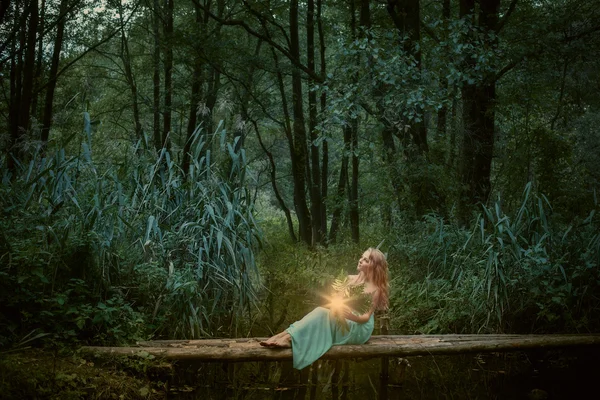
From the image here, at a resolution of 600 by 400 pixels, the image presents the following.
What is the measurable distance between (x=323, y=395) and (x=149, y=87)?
39.8 feet

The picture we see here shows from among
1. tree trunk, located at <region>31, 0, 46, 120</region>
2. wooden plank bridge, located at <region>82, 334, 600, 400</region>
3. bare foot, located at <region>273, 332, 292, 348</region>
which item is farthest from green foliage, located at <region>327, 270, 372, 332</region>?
tree trunk, located at <region>31, 0, 46, 120</region>

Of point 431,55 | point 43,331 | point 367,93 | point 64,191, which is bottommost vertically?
point 43,331

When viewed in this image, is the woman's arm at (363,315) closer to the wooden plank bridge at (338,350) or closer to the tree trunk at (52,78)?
the wooden plank bridge at (338,350)

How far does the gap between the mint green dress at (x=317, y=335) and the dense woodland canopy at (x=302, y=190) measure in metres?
1.10

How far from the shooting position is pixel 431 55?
8.68m

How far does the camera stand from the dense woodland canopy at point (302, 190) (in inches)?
196

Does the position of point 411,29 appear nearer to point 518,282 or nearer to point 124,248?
point 518,282

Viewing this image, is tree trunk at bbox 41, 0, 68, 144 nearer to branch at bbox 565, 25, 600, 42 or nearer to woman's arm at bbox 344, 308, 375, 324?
woman's arm at bbox 344, 308, 375, 324

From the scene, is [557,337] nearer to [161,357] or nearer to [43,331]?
[161,357]

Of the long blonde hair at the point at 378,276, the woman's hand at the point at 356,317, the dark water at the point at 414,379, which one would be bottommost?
the dark water at the point at 414,379

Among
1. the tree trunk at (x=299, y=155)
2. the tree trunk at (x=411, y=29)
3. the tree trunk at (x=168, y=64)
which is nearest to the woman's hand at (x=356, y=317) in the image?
the tree trunk at (x=411, y=29)

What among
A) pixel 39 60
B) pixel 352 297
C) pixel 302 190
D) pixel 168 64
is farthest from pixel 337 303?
pixel 39 60

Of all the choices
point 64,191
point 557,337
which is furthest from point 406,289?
point 64,191

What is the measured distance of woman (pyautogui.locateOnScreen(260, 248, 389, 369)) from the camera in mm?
4715
